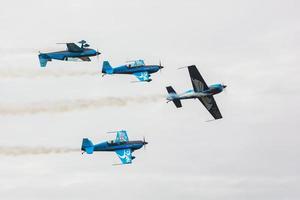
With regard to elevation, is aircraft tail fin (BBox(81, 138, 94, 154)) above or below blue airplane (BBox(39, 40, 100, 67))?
below

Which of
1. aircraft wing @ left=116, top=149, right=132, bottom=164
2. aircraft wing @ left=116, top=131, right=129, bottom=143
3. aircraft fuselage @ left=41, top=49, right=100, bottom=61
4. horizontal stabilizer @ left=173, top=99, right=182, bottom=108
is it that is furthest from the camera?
aircraft fuselage @ left=41, top=49, right=100, bottom=61

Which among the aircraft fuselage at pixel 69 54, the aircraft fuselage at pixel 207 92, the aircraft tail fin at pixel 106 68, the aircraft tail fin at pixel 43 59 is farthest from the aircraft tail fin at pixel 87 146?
the aircraft fuselage at pixel 207 92

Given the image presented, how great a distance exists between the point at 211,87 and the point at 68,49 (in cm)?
2170

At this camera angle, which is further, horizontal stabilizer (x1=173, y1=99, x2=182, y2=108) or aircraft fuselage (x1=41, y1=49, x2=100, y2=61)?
aircraft fuselage (x1=41, y1=49, x2=100, y2=61)

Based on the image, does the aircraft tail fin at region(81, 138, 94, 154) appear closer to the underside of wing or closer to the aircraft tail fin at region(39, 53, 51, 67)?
the aircraft tail fin at region(39, 53, 51, 67)

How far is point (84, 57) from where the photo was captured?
177 meters

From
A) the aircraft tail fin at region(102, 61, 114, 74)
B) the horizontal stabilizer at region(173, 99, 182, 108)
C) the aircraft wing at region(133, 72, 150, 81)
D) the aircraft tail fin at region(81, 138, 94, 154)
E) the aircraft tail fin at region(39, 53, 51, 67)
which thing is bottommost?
the aircraft tail fin at region(81, 138, 94, 154)

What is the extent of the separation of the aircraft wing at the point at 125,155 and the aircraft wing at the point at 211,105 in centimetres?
1320

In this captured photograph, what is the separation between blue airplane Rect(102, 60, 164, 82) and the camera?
177 m

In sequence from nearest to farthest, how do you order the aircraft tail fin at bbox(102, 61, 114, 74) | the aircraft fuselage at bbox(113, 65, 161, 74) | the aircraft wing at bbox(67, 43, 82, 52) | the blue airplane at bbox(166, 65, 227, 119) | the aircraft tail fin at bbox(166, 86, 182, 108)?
the aircraft tail fin at bbox(166, 86, 182, 108) → the blue airplane at bbox(166, 65, 227, 119) → the aircraft tail fin at bbox(102, 61, 114, 74) → the aircraft wing at bbox(67, 43, 82, 52) → the aircraft fuselage at bbox(113, 65, 161, 74)

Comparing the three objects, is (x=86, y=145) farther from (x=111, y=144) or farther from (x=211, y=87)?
(x=211, y=87)

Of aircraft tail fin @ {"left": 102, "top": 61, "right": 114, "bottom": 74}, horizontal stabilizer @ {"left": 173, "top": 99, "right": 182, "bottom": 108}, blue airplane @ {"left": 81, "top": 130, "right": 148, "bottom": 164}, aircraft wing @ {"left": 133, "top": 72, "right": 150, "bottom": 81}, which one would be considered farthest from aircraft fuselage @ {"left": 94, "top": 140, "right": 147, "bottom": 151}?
aircraft tail fin @ {"left": 102, "top": 61, "right": 114, "bottom": 74}

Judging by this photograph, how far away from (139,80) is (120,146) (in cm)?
1032

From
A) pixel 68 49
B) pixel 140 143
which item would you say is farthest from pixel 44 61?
pixel 140 143
